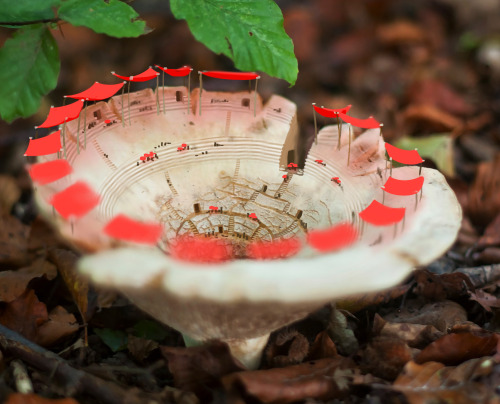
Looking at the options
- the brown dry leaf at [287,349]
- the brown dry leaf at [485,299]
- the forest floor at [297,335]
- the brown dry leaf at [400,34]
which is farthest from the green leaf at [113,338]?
the brown dry leaf at [400,34]

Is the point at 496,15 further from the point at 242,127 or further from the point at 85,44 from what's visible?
the point at 242,127

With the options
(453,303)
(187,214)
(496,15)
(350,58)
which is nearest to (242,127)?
(187,214)

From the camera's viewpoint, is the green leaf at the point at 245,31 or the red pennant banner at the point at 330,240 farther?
the green leaf at the point at 245,31

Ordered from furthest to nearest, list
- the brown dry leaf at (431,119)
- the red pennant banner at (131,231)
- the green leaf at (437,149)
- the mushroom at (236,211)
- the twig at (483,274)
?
1. the brown dry leaf at (431,119)
2. the green leaf at (437,149)
3. the twig at (483,274)
4. the red pennant banner at (131,231)
5. the mushroom at (236,211)

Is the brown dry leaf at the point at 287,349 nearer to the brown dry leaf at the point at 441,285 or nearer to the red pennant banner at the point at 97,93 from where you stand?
the brown dry leaf at the point at 441,285

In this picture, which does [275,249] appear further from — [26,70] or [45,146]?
[26,70]

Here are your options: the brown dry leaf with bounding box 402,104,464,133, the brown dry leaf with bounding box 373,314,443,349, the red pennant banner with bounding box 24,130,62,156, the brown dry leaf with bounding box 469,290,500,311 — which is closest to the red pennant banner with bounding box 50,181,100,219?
the red pennant banner with bounding box 24,130,62,156
